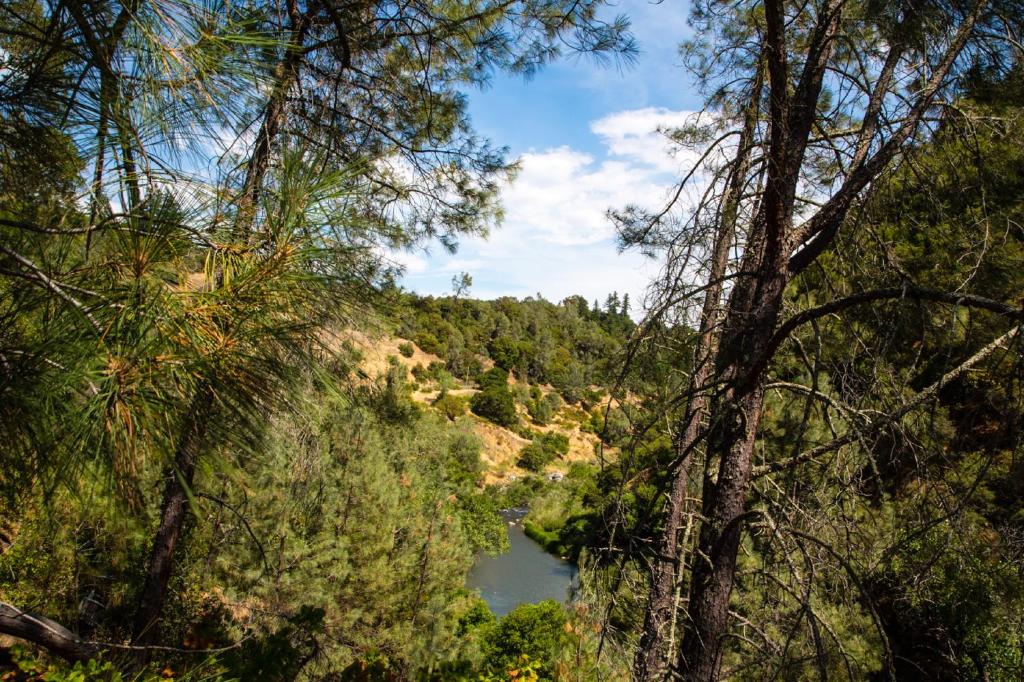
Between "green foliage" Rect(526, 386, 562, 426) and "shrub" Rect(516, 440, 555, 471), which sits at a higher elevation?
"green foliage" Rect(526, 386, 562, 426)

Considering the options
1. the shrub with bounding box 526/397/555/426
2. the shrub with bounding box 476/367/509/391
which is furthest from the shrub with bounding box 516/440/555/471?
the shrub with bounding box 476/367/509/391

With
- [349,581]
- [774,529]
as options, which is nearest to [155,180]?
[774,529]

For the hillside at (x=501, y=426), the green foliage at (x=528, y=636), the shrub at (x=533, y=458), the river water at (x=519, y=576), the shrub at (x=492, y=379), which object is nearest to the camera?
the green foliage at (x=528, y=636)

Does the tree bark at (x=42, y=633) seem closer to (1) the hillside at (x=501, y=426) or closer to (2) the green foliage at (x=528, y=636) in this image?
(2) the green foliage at (x=528, y=636)

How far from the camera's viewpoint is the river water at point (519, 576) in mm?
15844

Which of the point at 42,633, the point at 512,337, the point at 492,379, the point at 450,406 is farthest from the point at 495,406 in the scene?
the point at 42,633

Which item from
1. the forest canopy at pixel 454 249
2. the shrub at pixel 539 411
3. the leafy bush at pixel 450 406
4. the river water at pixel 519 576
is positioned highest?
the forest canopy at pixel 454 249

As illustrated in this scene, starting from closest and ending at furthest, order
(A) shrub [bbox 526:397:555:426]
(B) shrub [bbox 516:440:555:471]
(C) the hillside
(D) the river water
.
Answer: (D) the river water, (C) the hillside, (B) shrub [bbox 516:440:555:471], (A) shrub [bbox 526:397:555:426]

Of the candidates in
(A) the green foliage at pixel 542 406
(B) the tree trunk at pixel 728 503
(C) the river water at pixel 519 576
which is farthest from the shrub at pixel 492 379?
(B) the tree trunk at pixel 728 503

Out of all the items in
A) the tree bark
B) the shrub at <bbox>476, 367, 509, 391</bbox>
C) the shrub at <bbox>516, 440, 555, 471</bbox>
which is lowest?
the shrub at <bbox>516, 440, 555, 471</bbox>

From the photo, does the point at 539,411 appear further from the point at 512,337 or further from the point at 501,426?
the point at 512,337

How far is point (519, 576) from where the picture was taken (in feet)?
59.0

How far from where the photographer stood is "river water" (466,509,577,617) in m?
15.8

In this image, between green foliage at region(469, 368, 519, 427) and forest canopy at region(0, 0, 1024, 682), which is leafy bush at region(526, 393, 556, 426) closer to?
green foliage at region(469, 368, 519, 427)
